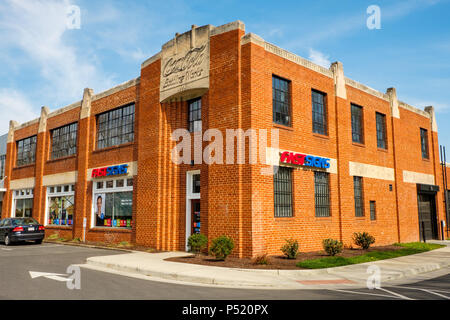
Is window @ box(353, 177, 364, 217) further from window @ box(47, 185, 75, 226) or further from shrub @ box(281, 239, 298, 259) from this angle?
window @ box(47, 185, 75, 226)

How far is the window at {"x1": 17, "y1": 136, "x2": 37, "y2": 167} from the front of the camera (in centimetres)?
2919

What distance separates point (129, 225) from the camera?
19516mm

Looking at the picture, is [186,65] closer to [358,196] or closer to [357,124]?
[357,124]

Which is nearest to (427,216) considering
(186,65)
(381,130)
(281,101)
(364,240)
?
(381,130)

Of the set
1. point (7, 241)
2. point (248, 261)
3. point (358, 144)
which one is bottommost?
point (248, 261)

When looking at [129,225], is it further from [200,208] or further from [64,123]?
[64,123]

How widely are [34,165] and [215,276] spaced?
2305cm

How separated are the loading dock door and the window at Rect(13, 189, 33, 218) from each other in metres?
27.5

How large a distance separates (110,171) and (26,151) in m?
13.7

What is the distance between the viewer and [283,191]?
15.8m

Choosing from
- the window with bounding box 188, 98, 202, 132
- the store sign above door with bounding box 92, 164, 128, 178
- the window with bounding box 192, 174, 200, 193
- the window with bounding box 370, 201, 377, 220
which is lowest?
the window with bounding box 370, 201, 377, 220

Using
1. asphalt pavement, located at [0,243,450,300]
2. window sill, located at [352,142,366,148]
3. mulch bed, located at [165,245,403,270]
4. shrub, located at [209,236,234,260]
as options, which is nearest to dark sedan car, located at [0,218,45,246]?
asphalt pavement, located at [0,243,450,300]

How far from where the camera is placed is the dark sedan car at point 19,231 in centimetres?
2033
